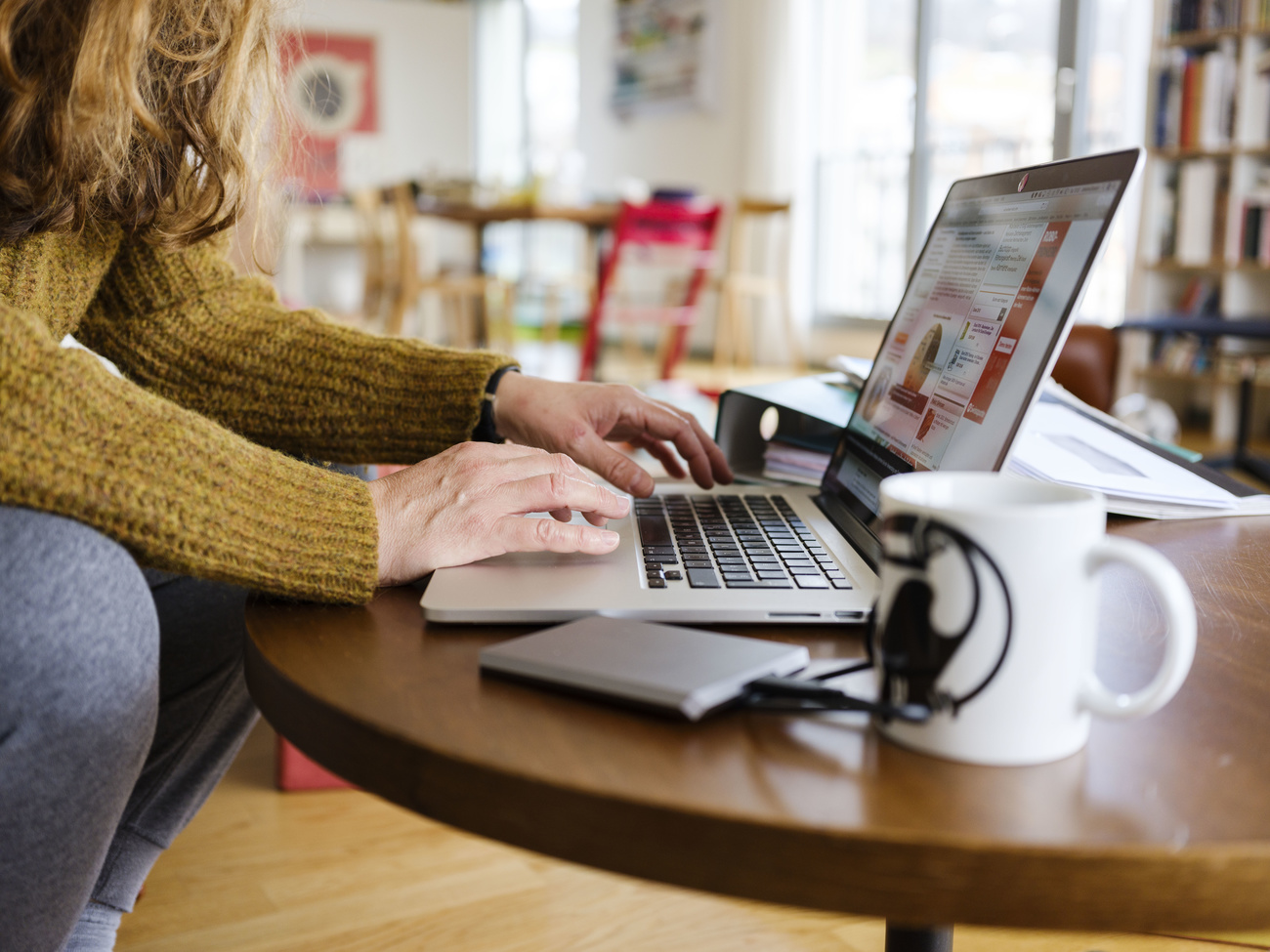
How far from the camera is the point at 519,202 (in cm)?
464

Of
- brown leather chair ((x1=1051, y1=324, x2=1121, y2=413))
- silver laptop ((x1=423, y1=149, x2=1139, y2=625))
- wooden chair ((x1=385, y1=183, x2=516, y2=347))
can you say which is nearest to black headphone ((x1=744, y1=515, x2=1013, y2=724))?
silver laptop ((x1=423, y1=149, x2=1139, y2=625))

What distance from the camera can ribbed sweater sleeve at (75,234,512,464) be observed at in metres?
0.84

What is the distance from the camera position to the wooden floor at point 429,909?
104 centimetres

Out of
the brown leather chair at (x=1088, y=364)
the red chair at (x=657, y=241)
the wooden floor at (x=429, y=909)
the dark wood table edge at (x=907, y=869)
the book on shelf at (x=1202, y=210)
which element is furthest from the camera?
the red chair at (x=657, y=241)

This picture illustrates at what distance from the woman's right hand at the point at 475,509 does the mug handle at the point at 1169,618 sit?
29 centimetres

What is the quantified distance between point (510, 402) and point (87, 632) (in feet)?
1.33

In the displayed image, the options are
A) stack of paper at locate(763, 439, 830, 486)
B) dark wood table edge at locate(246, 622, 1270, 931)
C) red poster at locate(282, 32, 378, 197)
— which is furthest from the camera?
red poster at locate(282, 32, 378, 197)

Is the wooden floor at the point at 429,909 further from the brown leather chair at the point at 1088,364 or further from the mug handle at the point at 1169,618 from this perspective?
the brown leather chair at the point at 1088,364

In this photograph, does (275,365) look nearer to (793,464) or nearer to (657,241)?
(793,464)

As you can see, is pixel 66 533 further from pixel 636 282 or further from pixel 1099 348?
pixel 636 282

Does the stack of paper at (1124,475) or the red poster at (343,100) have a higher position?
the red poster at (343,100)

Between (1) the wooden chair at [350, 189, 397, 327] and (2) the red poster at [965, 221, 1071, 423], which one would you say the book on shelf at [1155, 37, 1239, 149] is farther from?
(2) the red poster at [965, 221, 1071, 423]

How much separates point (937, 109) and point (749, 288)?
Result: 47.7 inches

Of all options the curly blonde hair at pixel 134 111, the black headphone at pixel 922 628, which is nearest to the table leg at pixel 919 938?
the black headphone at pixel 922 628
